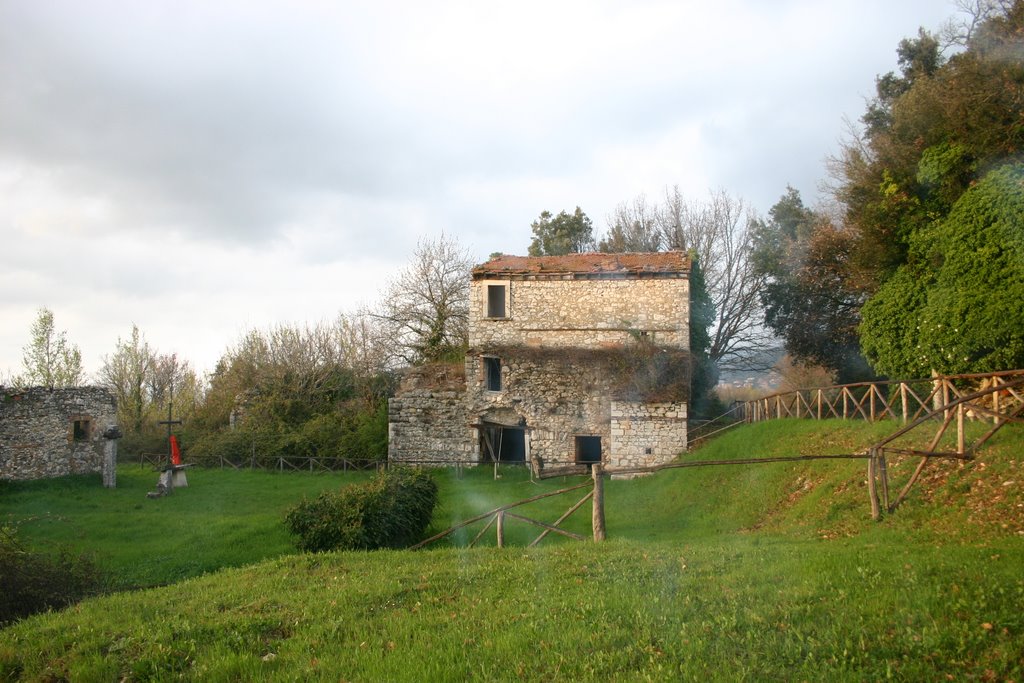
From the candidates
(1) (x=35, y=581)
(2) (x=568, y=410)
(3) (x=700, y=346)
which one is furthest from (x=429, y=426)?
(1) (x=35, y=581)

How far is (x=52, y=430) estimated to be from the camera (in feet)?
71.6

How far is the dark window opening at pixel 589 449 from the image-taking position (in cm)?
2528

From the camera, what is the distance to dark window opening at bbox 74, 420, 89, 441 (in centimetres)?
2264

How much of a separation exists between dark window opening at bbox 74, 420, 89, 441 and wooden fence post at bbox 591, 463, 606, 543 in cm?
1872

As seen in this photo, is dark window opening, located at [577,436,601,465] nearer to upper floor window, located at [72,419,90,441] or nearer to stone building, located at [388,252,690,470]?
stone building, located at [388,252,690,470]

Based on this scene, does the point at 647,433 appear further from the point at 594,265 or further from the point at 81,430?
the point at 81,430

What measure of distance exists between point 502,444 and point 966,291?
16359 mm

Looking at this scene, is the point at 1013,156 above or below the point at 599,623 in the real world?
above

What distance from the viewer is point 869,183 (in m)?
20.4

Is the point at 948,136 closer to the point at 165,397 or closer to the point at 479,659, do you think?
the point at 479,659

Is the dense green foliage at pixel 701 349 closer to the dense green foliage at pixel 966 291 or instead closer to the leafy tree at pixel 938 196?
the leafy tree at pixel 938 196

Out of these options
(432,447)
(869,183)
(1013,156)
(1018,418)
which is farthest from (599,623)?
(432,447)

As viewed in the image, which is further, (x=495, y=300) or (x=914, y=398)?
(x=495, y=300)

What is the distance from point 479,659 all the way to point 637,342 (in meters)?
20.1
